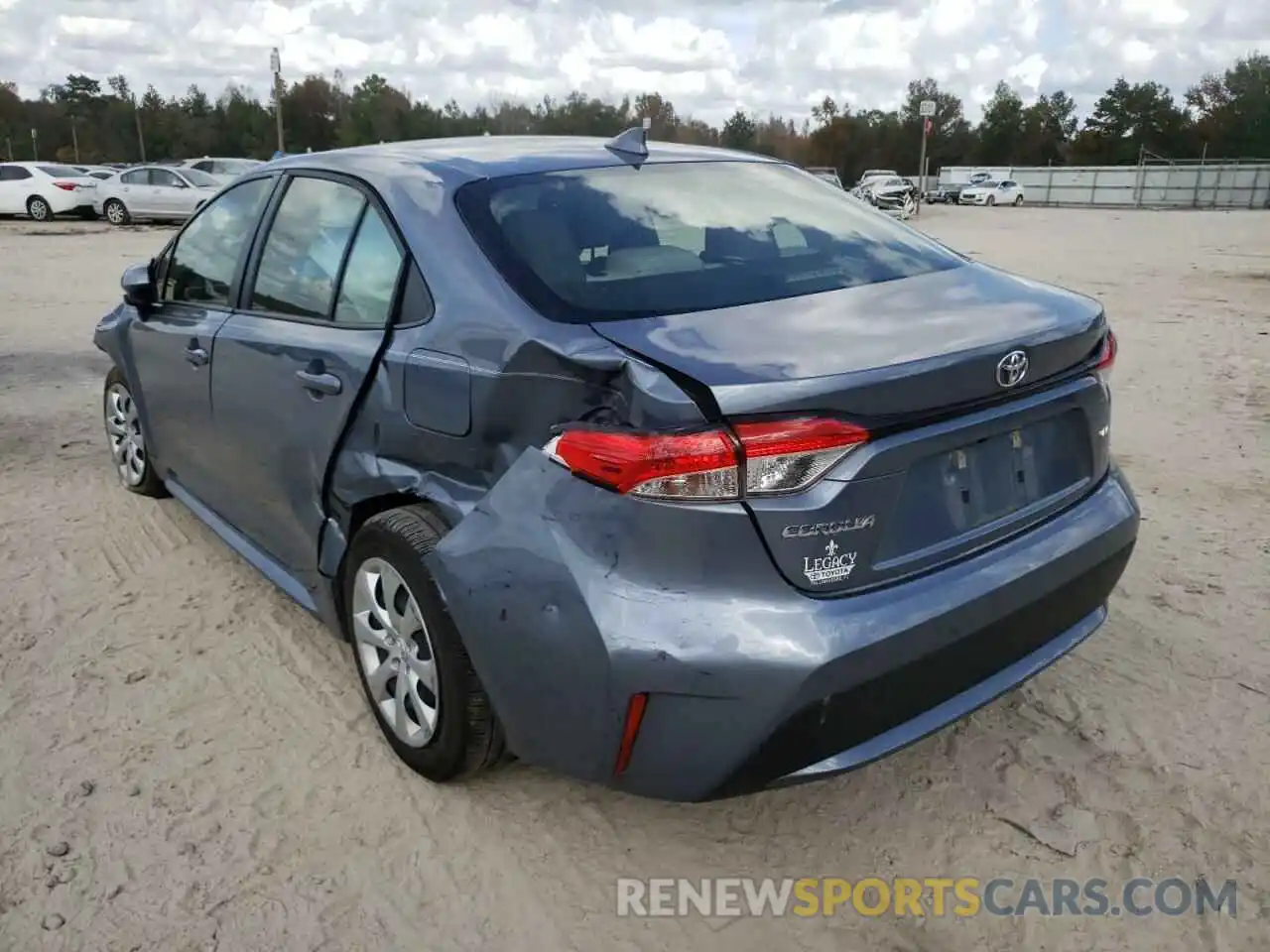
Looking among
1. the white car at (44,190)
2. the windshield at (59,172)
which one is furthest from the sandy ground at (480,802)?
the windshield at (59,172)

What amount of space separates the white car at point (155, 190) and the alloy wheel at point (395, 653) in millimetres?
22943

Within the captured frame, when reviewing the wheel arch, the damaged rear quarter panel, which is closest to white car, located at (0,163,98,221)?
the wheel arch

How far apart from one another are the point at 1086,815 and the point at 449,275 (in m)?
2.13

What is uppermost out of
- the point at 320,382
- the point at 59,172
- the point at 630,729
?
the point at 59,172

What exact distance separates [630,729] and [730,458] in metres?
0.61

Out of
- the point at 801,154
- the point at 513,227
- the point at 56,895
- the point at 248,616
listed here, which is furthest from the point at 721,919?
the point at 801,154

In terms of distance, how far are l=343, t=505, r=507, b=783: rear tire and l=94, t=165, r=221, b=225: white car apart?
23.0 m

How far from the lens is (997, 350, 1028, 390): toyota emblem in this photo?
230cm

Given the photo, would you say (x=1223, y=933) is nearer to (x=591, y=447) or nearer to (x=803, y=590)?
(x=803, y=590)

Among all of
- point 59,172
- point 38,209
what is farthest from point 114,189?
point 38,209

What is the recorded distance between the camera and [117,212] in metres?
23.9

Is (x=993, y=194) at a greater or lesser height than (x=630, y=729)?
greater

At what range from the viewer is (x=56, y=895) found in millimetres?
2434

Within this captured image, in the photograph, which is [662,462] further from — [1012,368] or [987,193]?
[987,193]
